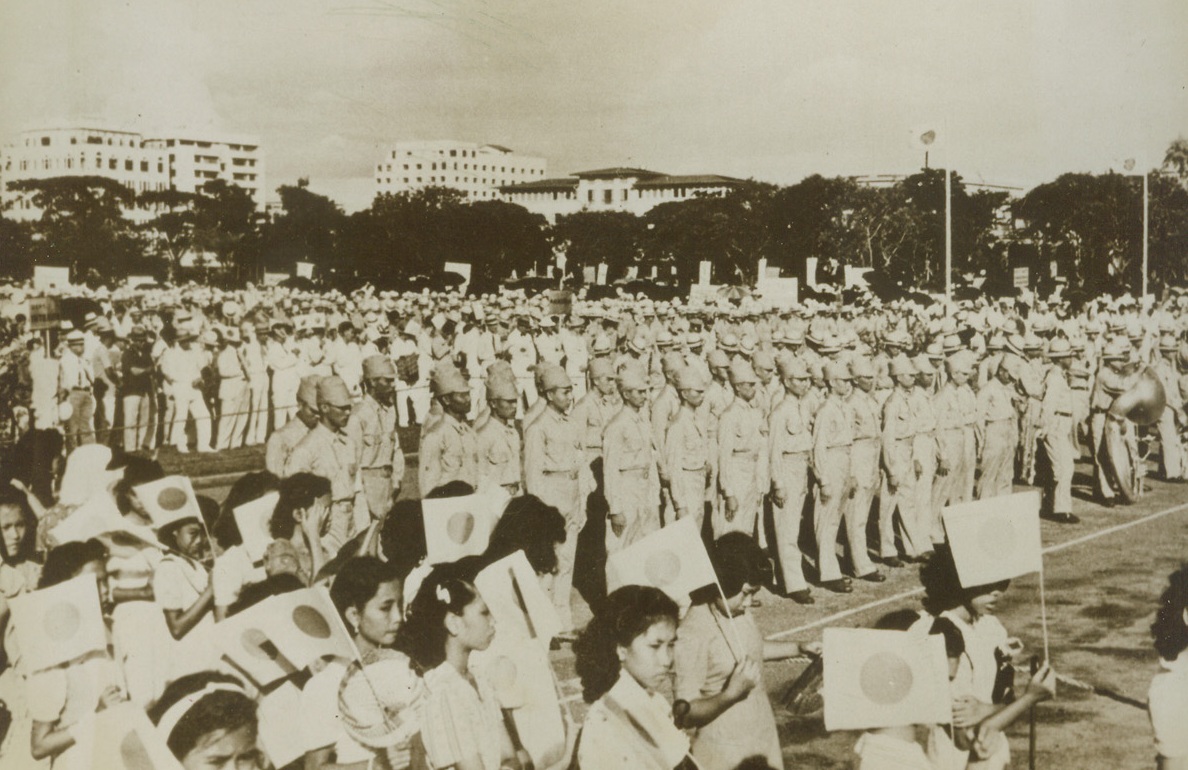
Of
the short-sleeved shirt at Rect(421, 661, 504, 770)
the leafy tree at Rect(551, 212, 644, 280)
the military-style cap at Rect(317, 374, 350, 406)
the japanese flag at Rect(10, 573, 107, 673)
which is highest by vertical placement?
the leafy tree at Rect(551, 212, 644, 280)

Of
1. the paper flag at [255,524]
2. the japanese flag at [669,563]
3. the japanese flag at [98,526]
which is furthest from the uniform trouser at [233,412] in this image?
the japanese flag at [669,563]

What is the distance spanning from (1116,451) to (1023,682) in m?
5.65

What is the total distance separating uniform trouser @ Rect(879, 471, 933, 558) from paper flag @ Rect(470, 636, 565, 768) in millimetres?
5467

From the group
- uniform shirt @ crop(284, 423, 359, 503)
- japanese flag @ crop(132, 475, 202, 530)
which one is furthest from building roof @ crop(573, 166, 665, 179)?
japanese flag @ crop(132, 475, 202, 530)

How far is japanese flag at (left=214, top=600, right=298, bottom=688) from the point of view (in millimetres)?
4977

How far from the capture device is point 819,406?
32.2ft

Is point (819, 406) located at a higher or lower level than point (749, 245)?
lower

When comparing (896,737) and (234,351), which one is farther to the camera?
(234,351)

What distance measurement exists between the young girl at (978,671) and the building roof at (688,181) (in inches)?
161

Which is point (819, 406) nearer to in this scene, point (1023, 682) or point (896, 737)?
point (1023, 682)

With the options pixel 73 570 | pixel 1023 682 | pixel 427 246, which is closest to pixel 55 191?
pixel 73 570

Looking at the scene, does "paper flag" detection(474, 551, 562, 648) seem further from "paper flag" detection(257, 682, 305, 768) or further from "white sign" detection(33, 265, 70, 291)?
"white sign" detection(33, 265, 70, 291)

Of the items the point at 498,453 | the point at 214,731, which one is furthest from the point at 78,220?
the point at 214,731

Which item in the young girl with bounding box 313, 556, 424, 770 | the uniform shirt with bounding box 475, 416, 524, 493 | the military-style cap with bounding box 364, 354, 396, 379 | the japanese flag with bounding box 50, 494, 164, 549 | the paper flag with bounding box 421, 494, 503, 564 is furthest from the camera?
the uniform shirt with bounding box 475, 416, 524, 493
